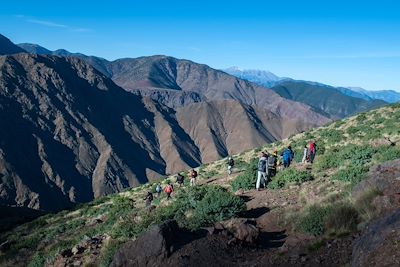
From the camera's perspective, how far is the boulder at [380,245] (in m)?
7.73

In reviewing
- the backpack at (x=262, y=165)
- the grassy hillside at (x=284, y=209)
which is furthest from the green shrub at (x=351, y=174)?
the backpack at (x=262, y=165)

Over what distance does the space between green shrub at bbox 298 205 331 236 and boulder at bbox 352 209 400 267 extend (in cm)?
299

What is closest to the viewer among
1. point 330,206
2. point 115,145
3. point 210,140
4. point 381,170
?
point 330,206

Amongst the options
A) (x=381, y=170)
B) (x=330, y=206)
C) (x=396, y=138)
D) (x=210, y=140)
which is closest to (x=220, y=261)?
(x=330, y=206)

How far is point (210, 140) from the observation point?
195 m

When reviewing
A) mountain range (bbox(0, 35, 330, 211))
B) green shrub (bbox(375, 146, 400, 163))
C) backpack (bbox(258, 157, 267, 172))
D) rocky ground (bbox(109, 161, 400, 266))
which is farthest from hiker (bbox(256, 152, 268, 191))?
mountain range (bbox(0, 35, 330, 211))

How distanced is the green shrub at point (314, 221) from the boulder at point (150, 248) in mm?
3478

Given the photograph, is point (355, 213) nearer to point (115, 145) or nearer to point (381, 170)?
point (381, 170)

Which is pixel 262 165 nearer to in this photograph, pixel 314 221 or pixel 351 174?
pixel 351 174

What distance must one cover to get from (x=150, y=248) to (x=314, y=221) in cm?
444

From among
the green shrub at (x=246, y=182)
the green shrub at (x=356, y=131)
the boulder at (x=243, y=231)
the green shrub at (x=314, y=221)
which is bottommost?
the green shrub at (x=246, y=182)

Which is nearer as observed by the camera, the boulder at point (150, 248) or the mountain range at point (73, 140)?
the boulder at point (150, 248)

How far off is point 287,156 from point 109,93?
591 feet

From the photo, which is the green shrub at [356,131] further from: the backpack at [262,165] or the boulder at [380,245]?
the boulder at [380,245]
